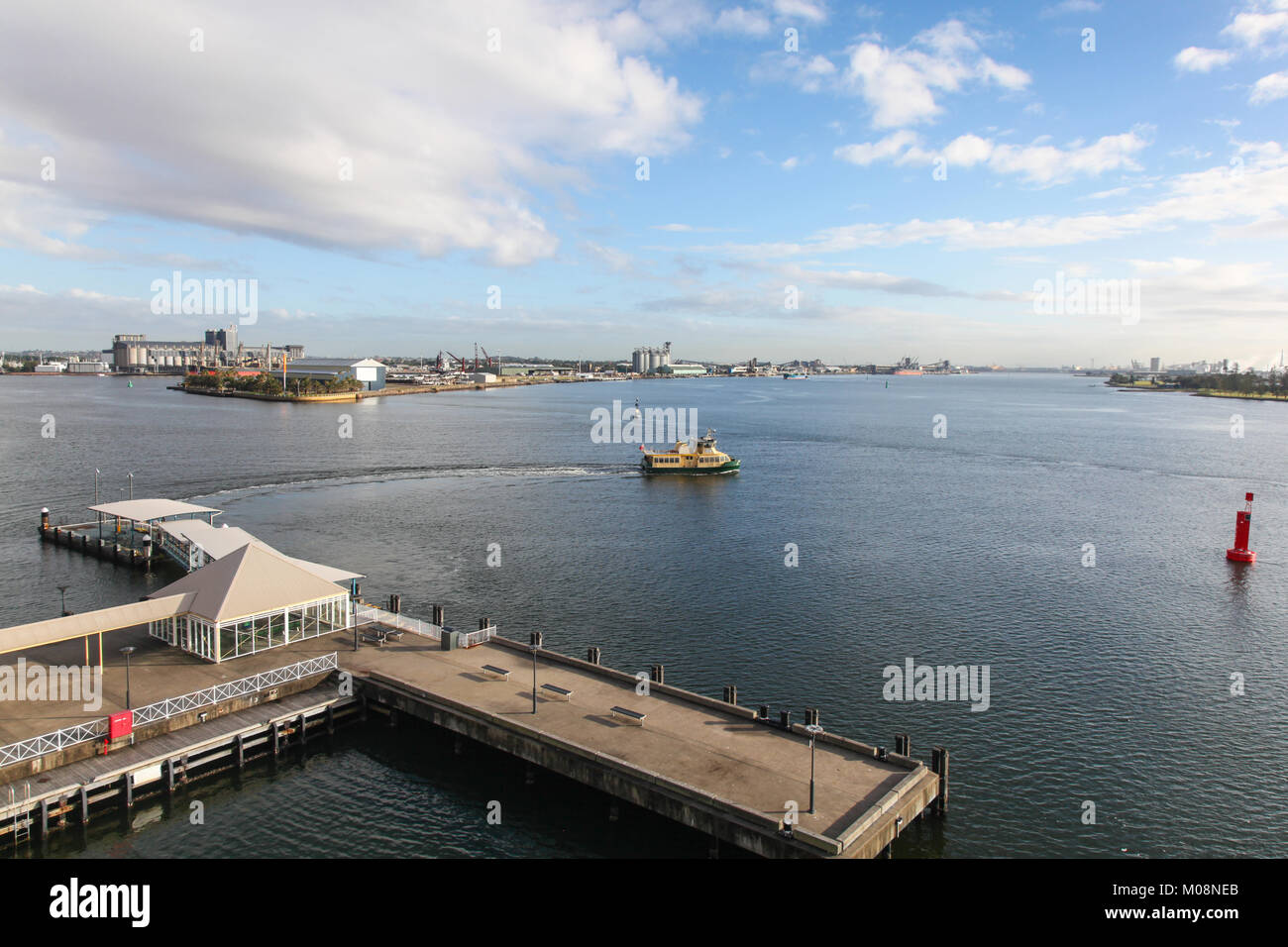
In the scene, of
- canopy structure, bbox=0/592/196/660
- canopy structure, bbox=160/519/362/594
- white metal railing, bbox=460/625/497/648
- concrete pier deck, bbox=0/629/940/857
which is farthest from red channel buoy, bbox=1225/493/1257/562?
canopy structure, bbox=0/592/196/660

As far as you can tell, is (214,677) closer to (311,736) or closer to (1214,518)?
(311,736)

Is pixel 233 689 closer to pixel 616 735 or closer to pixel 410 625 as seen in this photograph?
pixel 410 625

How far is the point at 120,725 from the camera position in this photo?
76.5 ft

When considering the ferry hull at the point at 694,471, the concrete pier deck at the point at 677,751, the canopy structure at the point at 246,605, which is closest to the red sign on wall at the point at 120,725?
the canopy structure at the point at 246,605

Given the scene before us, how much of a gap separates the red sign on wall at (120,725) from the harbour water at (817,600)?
113 inches

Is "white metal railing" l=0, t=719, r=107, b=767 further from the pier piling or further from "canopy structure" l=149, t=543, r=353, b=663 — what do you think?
the pier piling

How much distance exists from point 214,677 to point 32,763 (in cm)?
603

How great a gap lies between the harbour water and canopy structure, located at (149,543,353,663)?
6093mm

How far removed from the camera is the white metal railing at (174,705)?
2191 centimetres

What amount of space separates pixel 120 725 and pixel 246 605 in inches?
251

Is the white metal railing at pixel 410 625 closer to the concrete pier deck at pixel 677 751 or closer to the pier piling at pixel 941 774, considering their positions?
the concrete pier deck at pixel 677 751

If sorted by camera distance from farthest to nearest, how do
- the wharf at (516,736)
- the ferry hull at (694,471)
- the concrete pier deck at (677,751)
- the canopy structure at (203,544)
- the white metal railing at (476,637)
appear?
the ferry hull at (694,471) < the canopy structure at (203,544) < the white metal railing at (476,637) < the wharf at (516,736) < the concrete pier deck at (677,751)
